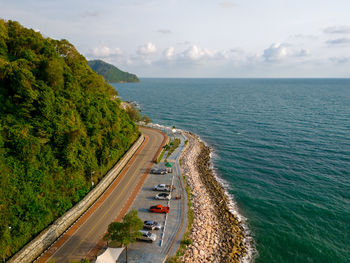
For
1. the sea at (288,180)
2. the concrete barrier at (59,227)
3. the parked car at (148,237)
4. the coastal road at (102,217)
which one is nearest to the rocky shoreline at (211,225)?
the sea at (288,180)

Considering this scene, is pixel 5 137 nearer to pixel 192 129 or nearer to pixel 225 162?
pixel 225 162

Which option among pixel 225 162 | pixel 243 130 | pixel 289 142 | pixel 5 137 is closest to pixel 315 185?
pixel 225 162

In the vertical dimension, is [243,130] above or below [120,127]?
below

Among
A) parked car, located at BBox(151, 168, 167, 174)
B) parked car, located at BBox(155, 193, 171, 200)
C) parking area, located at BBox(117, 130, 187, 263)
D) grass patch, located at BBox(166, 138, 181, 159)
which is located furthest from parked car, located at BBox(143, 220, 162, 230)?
grass patch, located at BBox(166, 138, 181, 159)

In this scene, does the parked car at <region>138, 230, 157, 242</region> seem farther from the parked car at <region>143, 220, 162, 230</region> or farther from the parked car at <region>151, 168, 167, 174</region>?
the parked car at <region>151, 168, 167, 174</region>

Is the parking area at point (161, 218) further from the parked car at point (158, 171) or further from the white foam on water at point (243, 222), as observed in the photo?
the white foam on water at point (243, 222)
